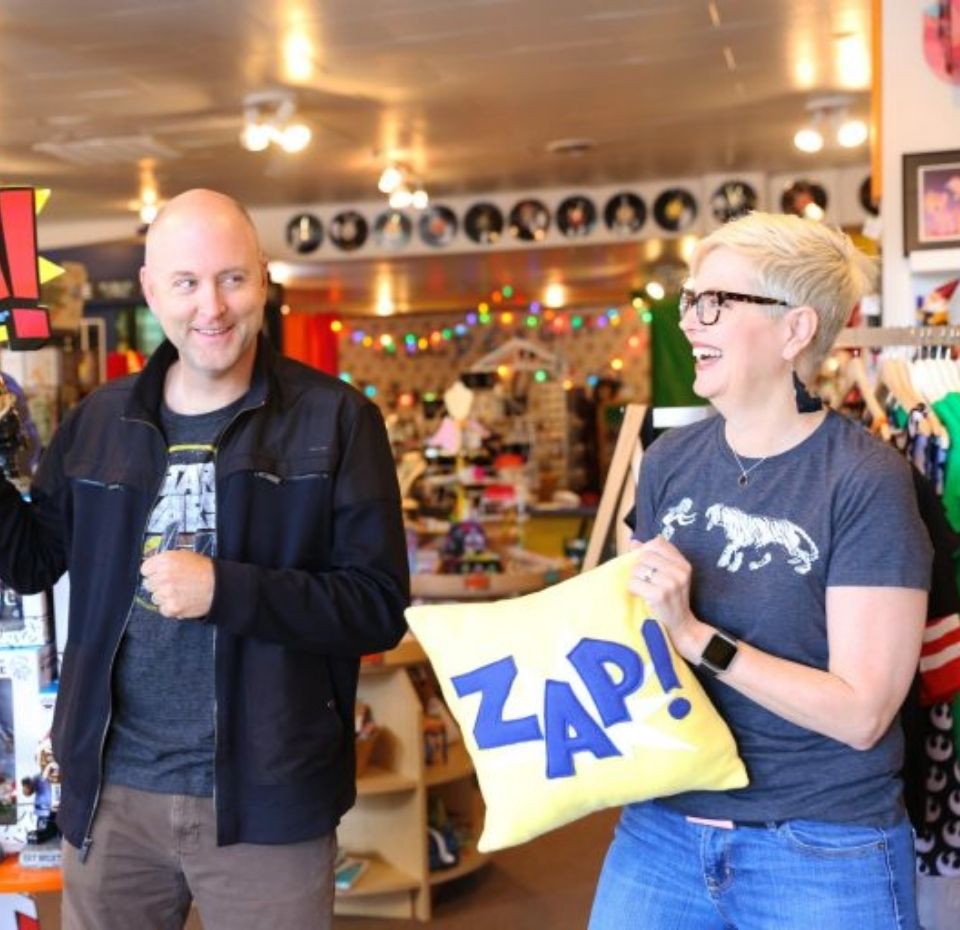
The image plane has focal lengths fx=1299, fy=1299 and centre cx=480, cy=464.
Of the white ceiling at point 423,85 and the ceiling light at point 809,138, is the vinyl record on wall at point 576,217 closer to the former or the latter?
the white ceiling at point 423,85

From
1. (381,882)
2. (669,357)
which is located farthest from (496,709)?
(381,882)

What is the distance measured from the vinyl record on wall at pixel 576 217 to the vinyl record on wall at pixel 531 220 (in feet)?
0.39

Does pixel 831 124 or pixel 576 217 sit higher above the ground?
pixel 831 124

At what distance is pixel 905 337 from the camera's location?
8.87ft

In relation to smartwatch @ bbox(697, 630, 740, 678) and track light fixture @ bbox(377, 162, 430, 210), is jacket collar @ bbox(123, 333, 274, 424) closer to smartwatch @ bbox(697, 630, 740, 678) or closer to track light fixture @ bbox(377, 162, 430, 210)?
smartwatch @ bbox(697, 630, 740, 678)

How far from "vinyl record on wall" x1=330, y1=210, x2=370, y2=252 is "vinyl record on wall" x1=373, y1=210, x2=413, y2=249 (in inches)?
4.3

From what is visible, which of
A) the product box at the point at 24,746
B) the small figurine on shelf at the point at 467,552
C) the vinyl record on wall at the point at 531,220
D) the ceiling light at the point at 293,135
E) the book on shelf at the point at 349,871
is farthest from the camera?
the vinyl record on wall at the point at 531,220

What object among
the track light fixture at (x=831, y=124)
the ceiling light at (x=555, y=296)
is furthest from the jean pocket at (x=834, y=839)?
the ceiling light at (x=555, y=296)

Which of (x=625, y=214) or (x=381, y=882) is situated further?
(x=625, y=214)

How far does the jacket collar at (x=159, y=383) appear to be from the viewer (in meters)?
1.94

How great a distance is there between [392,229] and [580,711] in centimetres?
924

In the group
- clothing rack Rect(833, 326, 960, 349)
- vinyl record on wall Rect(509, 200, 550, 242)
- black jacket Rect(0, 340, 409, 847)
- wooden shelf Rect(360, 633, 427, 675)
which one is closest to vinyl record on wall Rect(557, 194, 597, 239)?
vinyl record on wall Rect(509, 200, 550, 242)

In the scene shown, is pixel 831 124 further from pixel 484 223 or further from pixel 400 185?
pixel 484 223

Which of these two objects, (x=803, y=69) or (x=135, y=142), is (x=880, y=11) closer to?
(x=803, y=69)
